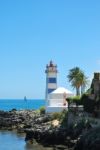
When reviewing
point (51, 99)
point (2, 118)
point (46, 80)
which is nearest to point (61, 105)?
point (51, 99)

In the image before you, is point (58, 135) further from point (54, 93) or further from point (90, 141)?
point (54, 93)

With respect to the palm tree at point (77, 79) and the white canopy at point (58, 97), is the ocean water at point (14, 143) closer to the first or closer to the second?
the white canopy at point (58, 97)

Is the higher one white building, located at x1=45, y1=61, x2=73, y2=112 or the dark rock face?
white building, located at x1=45, y1=61, x2=73, y2=112

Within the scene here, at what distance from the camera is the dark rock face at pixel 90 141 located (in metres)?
47.5

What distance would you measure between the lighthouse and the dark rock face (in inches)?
1205

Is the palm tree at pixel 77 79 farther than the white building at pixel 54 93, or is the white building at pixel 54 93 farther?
the palm tree at pixel 77 79

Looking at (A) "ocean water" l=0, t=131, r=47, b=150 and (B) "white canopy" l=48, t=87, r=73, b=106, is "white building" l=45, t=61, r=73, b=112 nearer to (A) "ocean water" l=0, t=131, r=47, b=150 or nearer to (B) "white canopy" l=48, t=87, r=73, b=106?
(B) "white canopy" l=48, t=87, r=73, b=106

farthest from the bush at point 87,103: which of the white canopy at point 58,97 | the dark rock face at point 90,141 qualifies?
the white canopy at point 58,97

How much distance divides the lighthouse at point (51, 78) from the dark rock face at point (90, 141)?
30617 millimetres

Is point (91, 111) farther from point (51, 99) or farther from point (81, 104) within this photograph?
point (51, 99)

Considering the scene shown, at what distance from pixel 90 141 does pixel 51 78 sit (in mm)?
34416

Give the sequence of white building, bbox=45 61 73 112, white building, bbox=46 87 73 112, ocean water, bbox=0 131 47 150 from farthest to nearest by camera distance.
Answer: white building, bbox=45 61 73 112
white building, bbox=46 87 73 112
ocean water, bbox=0 131 47 150

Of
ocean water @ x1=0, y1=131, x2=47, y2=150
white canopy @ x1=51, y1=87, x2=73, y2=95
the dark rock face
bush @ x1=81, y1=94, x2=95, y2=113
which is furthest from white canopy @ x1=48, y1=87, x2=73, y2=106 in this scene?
the dark rock face

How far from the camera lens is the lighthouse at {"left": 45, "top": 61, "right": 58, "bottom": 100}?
8194 centimetres
